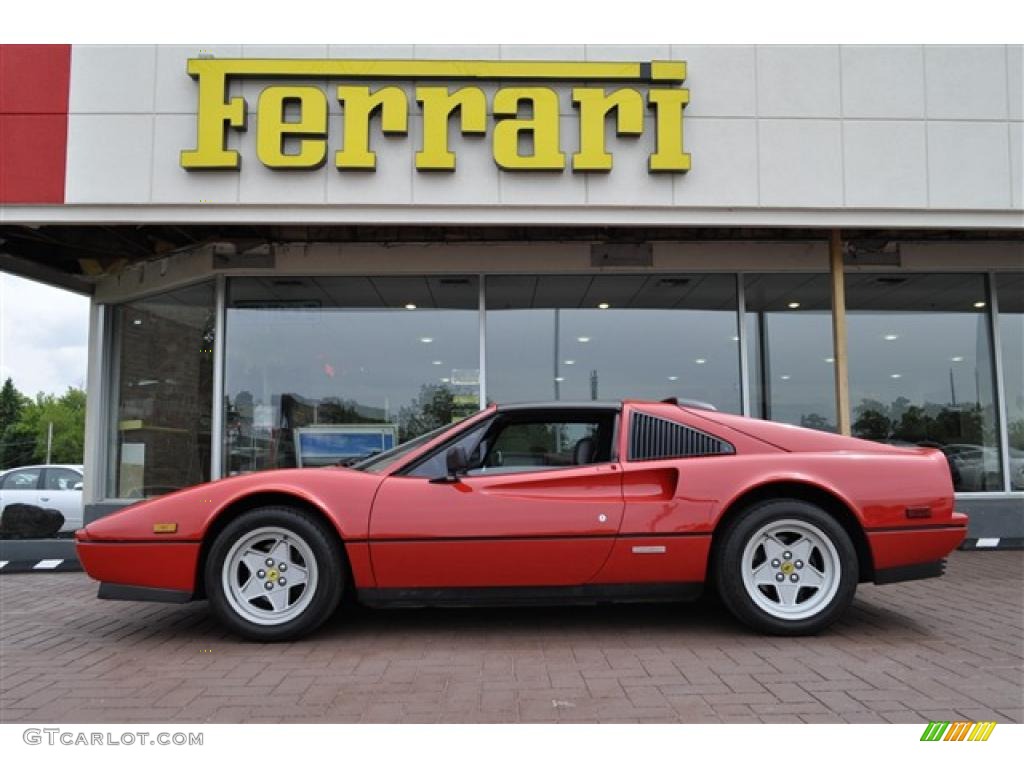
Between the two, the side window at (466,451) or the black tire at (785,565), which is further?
the side window at (466,451)

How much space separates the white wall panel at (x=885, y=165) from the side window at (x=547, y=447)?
3731 millimetres

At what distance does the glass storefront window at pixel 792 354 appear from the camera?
8797mm

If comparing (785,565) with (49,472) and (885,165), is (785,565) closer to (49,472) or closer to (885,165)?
(885,165)

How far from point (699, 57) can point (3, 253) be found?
7.24 meters

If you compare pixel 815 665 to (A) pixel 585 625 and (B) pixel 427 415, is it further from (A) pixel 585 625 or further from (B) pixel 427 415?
(B) pixel 427 415

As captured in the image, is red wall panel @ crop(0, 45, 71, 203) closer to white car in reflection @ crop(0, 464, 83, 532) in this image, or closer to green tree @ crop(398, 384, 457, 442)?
green tree @ crop(398, 384, 457, 442)

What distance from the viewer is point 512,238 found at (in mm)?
8211

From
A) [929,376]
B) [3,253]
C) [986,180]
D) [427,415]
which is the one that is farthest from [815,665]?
[3,253]

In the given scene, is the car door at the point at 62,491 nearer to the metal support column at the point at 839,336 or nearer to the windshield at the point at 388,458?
the windshield at the point at 388,458

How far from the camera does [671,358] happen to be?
902 cm

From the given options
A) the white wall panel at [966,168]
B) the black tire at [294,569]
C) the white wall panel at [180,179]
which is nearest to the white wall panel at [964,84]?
the white wall panel at [966,168]

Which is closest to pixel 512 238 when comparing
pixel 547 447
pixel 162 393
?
pixel 547 447

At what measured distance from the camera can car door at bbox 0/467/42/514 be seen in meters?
10.8

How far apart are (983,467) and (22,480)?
13035 millimetres
